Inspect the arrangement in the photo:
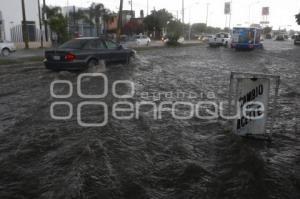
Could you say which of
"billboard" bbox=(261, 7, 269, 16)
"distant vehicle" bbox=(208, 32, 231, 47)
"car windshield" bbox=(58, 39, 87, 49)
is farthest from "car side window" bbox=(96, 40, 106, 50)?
"billboard" bbox=(261, 7, 269, 16)

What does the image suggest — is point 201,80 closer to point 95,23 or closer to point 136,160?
point 136,160

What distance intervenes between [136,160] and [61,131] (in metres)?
2.10

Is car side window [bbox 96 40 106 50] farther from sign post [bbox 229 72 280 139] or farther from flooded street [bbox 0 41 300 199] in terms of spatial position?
sign post [bbox 229 72 280 139]

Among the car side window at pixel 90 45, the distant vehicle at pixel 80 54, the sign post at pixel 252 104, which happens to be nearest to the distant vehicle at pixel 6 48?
the distant vehicle at pixel 80 54

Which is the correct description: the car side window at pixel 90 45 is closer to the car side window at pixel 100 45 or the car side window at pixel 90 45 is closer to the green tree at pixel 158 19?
the car side window at pixel 100 45

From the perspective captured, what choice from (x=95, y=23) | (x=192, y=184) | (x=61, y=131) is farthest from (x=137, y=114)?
(x=95, y=23)

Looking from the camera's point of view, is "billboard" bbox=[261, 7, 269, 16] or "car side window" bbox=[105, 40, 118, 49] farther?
"billboard" bbox=[261, 7, 269, 16]

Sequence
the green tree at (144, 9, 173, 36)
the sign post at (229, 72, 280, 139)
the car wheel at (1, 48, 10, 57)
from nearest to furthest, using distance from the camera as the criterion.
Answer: the sign post at (229, 72, 280, 139)
the car wheel at (1, 48, 10, 57)
the green tree at (144, 9, 173, 36)

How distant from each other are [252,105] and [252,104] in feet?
0.07

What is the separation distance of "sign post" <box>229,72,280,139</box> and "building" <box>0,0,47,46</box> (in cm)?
3791

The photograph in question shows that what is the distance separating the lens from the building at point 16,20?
40062 millimetres

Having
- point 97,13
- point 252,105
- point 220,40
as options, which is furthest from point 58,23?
point 252,105

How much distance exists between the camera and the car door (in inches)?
618

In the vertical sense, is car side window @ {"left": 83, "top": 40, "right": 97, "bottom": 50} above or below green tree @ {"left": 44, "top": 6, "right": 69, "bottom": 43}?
below
